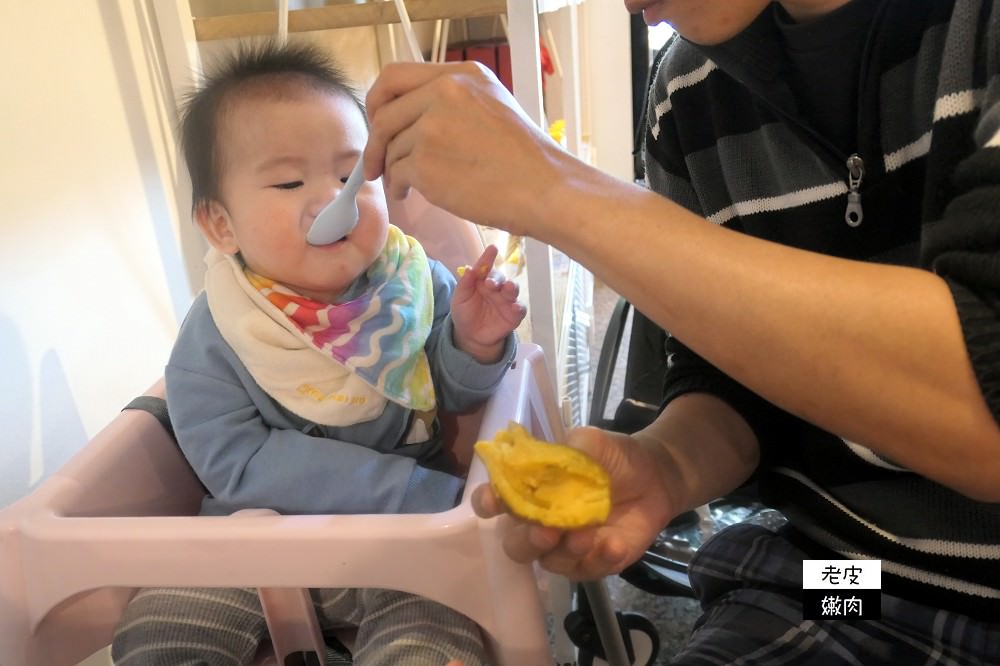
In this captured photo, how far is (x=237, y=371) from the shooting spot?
74 centimetres

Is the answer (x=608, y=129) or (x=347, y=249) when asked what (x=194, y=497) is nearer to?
(x=347, y=249)

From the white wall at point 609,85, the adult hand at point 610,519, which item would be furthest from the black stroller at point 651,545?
the white wall at point 609,85

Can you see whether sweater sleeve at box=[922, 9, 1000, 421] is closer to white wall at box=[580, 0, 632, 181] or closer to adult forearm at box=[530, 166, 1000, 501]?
adult forearm at box=[530, 166, 1000, 501]

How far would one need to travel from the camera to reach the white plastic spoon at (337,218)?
0.66 metres

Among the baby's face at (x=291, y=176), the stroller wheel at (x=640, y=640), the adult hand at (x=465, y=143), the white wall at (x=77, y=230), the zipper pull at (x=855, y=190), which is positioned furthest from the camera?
the stroller wheel at (x=640, y=640)

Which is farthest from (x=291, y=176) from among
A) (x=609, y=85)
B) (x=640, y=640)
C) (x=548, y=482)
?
(x=609, y=85)

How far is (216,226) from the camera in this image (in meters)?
0.76

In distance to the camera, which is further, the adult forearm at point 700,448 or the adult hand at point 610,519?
the adult forearm at point 700,448

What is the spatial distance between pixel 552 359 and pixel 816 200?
0.43 metres

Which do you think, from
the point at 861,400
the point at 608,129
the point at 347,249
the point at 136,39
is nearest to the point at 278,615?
the point at 347,249

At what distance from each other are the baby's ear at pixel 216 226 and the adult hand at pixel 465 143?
277 millimetres

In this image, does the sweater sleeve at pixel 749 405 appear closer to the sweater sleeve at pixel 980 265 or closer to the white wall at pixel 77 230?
the sweater sleeve at pixel 980 265

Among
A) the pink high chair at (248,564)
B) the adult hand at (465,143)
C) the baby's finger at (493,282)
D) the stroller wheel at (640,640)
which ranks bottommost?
the stroller wheel at (640,640)

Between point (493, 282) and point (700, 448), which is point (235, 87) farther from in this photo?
point (700, 448)
